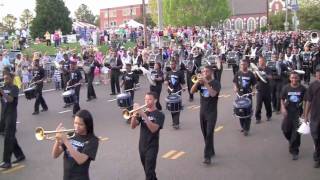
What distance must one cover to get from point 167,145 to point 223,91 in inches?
395

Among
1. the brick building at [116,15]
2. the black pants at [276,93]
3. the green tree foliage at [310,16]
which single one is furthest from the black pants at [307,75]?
the brick building at [116,15]

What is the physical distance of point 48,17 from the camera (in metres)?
45.3

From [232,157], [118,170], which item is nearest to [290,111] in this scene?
[232,157]

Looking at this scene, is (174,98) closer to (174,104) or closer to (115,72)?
(174,104)

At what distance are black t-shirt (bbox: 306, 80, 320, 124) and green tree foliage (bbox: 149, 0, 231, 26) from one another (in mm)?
71736

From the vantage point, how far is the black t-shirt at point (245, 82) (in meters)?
13.2

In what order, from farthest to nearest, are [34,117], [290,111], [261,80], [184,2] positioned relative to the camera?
[184,2], [34,117], [261,80], [290,111]

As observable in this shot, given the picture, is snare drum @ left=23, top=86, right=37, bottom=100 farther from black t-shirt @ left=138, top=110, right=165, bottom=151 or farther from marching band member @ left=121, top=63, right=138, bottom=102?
black t-shirt @ left=138, top=110, right=165, bottom=151

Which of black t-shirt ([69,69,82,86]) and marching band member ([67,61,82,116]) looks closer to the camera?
marching band member ([67,61,82,116])

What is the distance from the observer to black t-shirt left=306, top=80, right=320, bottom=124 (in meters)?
9.59

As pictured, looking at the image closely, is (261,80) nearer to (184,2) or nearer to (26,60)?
(26,60)

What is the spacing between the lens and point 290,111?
10.4 m

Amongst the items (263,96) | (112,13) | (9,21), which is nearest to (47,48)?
(263,96)

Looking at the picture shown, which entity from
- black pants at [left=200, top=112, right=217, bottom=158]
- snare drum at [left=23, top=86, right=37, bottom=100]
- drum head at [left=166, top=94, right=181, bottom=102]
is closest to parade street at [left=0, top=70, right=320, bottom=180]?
black pants at [left=200, top=112, right=217, bottom=158]
